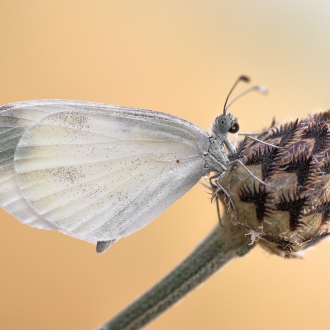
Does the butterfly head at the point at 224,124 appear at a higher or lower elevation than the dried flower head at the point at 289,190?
higher

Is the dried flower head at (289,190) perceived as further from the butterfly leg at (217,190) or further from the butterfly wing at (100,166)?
the butterfly wing at (100,166)

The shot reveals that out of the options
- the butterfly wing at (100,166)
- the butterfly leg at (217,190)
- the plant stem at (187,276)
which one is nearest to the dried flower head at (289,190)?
the butterfly leg at (217,190)

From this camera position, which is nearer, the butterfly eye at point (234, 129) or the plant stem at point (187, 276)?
the plant stem at point (187, 276)

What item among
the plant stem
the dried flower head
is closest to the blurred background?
the plant stem

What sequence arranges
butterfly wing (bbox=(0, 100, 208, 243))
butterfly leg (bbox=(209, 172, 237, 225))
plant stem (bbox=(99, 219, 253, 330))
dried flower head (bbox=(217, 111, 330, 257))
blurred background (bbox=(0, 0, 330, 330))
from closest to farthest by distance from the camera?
1. dried flower head (bbox=(217, 111, 330, 257))
2. butterfly leg (bbox=(209, 172, 237, 225))
3. plant stem (bbox=(99, 219, 253, 330))
4. butterfly wing (bbox=(0, 100, 208, 243))
5. blurred background (bbox=(0, 0, 330, 330))

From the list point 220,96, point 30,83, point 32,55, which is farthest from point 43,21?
point 220,96

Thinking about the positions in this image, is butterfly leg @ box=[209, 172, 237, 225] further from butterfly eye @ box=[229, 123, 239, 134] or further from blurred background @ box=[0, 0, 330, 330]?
blurred background @ box=[0, 0, 330, 330]

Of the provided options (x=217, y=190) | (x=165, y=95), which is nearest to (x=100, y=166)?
(x=217, y=190)

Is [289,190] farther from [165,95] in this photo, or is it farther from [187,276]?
[165,95]

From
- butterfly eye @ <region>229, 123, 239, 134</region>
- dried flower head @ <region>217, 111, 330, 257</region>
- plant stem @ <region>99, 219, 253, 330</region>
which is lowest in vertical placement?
plant stem @ <region>99, 219, 253, 330</region>
